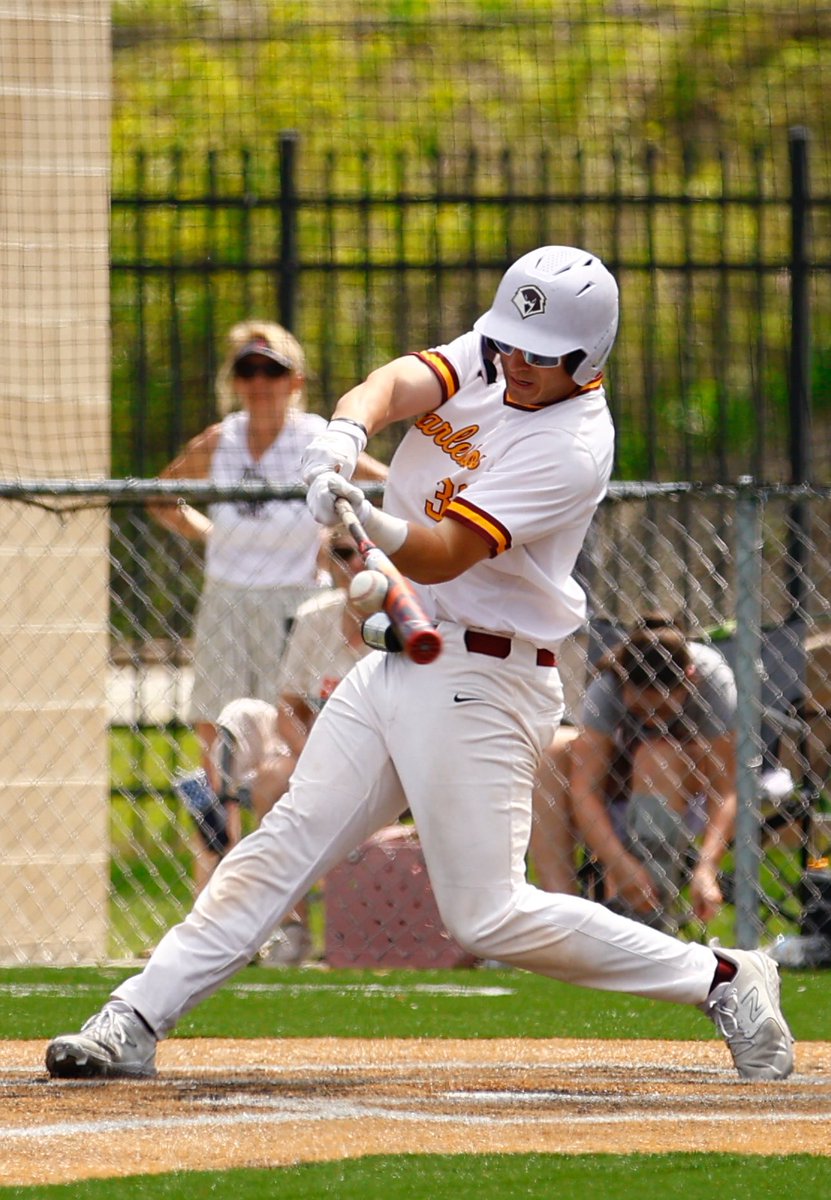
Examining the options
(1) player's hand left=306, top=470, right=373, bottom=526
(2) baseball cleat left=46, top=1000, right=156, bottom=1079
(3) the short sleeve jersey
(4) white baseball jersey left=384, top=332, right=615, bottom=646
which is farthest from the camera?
(3) the short sleeve jersey

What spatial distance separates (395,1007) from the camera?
607 centimetres

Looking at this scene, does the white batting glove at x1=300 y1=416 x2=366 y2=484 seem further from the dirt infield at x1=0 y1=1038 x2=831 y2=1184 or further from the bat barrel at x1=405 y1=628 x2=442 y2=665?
the dirt infield at x1=0 y1=1038 x2=831 y2=1184

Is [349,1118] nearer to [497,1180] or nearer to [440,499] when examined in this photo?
[497,1180]

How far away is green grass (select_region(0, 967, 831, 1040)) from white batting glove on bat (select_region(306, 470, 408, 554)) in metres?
1.69

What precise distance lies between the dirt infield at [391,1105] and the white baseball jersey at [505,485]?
1004mm

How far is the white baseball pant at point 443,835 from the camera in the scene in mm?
4672

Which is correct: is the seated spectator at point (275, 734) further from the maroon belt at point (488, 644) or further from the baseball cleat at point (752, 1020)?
the baseball cleat at point (752, 1020)

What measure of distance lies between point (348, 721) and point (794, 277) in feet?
14.6

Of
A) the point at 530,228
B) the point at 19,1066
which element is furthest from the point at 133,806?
the point at 530,228

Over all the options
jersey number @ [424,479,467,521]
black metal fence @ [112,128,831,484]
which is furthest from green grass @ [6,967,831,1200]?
black metal fence @ [112,128,831,484]

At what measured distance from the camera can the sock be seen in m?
4.84

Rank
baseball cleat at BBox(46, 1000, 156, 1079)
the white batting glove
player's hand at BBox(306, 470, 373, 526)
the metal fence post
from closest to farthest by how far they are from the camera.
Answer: player's hand at BBox(306, 470, 373, 526), the white batting glove, baseball cleat at BBox(46, 1000, 156, 1079), the metal fence post

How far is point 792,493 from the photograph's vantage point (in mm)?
6500

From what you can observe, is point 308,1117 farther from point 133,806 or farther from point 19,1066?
point 133,806
